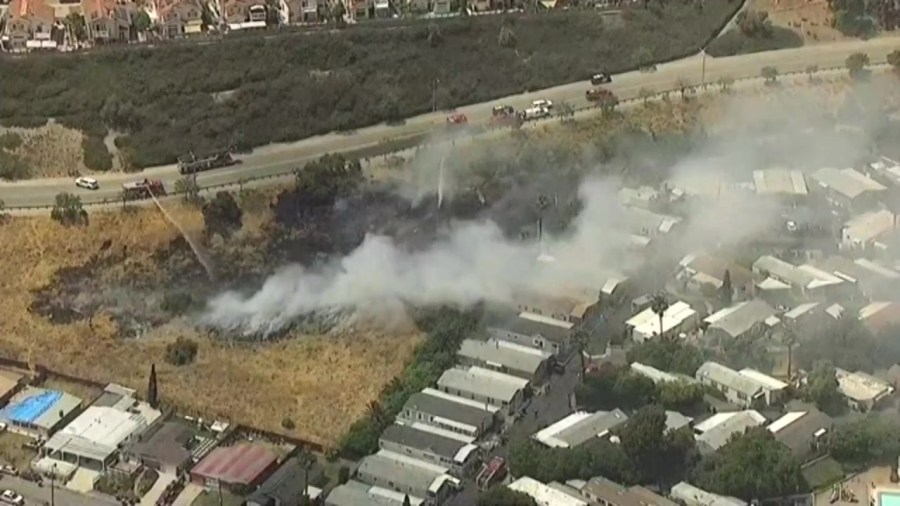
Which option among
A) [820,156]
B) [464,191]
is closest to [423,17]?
[464,191]

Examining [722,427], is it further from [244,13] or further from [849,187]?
[244,13]

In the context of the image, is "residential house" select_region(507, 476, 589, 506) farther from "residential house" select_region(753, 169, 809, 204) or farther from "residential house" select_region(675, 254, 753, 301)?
"residential house" select_region(753, 169, 809, 204)

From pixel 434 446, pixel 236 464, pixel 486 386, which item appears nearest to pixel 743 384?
pixel 486 386

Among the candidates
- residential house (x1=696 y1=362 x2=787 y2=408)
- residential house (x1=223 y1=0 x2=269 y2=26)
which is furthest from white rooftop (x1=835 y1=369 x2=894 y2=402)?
residential house (x1=223 y1=0 x2=269 y2=26)

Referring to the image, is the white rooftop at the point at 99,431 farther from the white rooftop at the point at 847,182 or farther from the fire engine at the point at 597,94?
the white rooftop at the point at 847,182

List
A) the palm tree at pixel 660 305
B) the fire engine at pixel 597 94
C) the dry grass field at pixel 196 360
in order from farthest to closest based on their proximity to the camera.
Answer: the fire engine at pixel 597 94
the palm tree at pixel 660 305
the dry grass field at pixel 196 360

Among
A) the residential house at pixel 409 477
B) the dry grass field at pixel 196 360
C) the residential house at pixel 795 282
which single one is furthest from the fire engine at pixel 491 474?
the residential house at pixel 795 282
